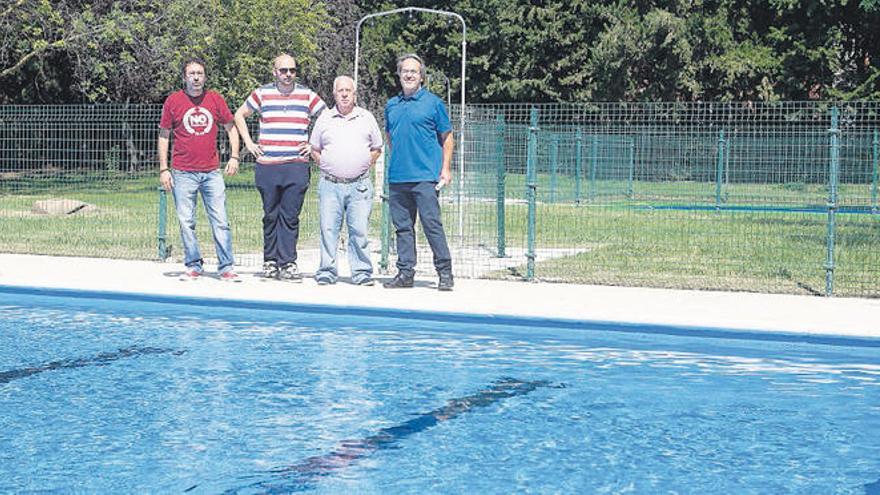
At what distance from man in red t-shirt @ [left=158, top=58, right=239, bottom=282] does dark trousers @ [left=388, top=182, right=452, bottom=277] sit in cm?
161

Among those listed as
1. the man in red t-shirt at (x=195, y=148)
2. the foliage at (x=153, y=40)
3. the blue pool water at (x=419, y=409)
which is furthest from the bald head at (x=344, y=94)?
the foliage at (x=153, y=40)

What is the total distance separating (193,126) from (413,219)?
224cm

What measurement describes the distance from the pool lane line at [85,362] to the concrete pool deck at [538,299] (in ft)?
6.34

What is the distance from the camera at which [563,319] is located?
377 inches

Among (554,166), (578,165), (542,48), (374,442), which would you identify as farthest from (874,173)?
(542,48)

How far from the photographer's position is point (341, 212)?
11508 mm

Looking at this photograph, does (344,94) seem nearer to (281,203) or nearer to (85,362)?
(281,203)

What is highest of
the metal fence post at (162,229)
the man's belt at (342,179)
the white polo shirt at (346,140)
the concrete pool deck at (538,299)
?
the white polo shirt at (346,140)

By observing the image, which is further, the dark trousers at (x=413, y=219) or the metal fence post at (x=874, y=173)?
the metal fence post at (x=874, y=173)

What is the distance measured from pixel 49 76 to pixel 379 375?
132ft

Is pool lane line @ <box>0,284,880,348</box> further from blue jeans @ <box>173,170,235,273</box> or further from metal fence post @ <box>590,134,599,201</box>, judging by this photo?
metal fence post @ <box>590,134,599,201</box>

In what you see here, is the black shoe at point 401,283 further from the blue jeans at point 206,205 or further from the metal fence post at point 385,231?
the blue jeans at point 206,205

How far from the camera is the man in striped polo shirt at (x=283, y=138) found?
1141 centimetres

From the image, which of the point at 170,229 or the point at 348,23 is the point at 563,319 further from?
the point at 348,23
